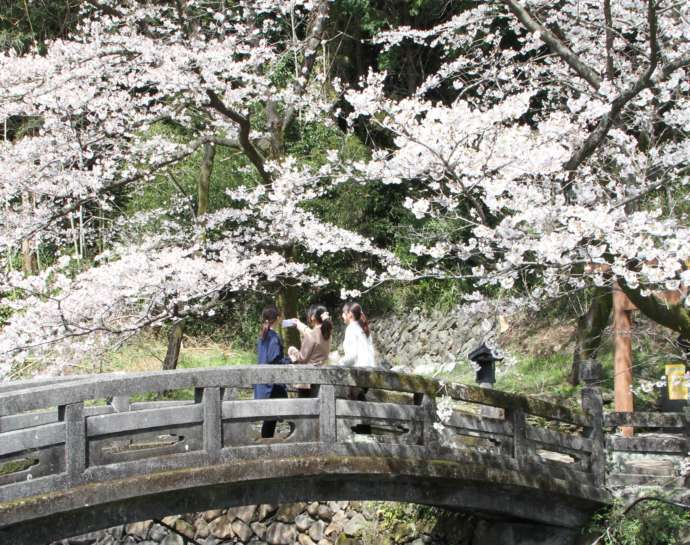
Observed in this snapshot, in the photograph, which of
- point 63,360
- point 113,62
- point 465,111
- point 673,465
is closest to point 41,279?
point 63,360

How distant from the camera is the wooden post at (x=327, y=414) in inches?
301

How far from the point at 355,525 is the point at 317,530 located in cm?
53

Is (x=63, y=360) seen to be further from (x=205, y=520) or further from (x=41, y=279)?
(x=205, y=520)

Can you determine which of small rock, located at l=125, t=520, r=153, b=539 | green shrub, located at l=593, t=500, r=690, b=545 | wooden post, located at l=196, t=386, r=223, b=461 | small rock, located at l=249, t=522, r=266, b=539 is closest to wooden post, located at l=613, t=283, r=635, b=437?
green shrub, located at l=593, t=500, r=690, b=545

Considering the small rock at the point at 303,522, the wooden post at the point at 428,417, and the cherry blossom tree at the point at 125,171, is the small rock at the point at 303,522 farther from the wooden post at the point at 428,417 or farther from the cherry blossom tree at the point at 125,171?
the wooden post at the point at 428,417

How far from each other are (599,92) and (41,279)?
25.7ft

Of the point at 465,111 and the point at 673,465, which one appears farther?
→ the point at 673,465

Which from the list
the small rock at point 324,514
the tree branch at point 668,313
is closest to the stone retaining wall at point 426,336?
the small rock at point 324,514

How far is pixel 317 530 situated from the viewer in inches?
422

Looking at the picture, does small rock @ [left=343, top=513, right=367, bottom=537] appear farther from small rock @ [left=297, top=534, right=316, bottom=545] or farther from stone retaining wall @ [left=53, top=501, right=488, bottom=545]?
small rock @ [left=297, top=534, right=316, bottom=545]

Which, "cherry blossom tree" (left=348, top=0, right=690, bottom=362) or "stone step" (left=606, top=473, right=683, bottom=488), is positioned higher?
"cherry blossom tree" (left=348, top=0, right=690, bottom=362)

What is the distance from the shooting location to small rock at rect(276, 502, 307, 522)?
10863 millimetres

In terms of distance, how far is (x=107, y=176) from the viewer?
40.7 ft

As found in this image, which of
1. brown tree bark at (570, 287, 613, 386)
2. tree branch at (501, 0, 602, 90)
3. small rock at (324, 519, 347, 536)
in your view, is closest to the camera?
tree branch at (501, 0, 602, 90)
